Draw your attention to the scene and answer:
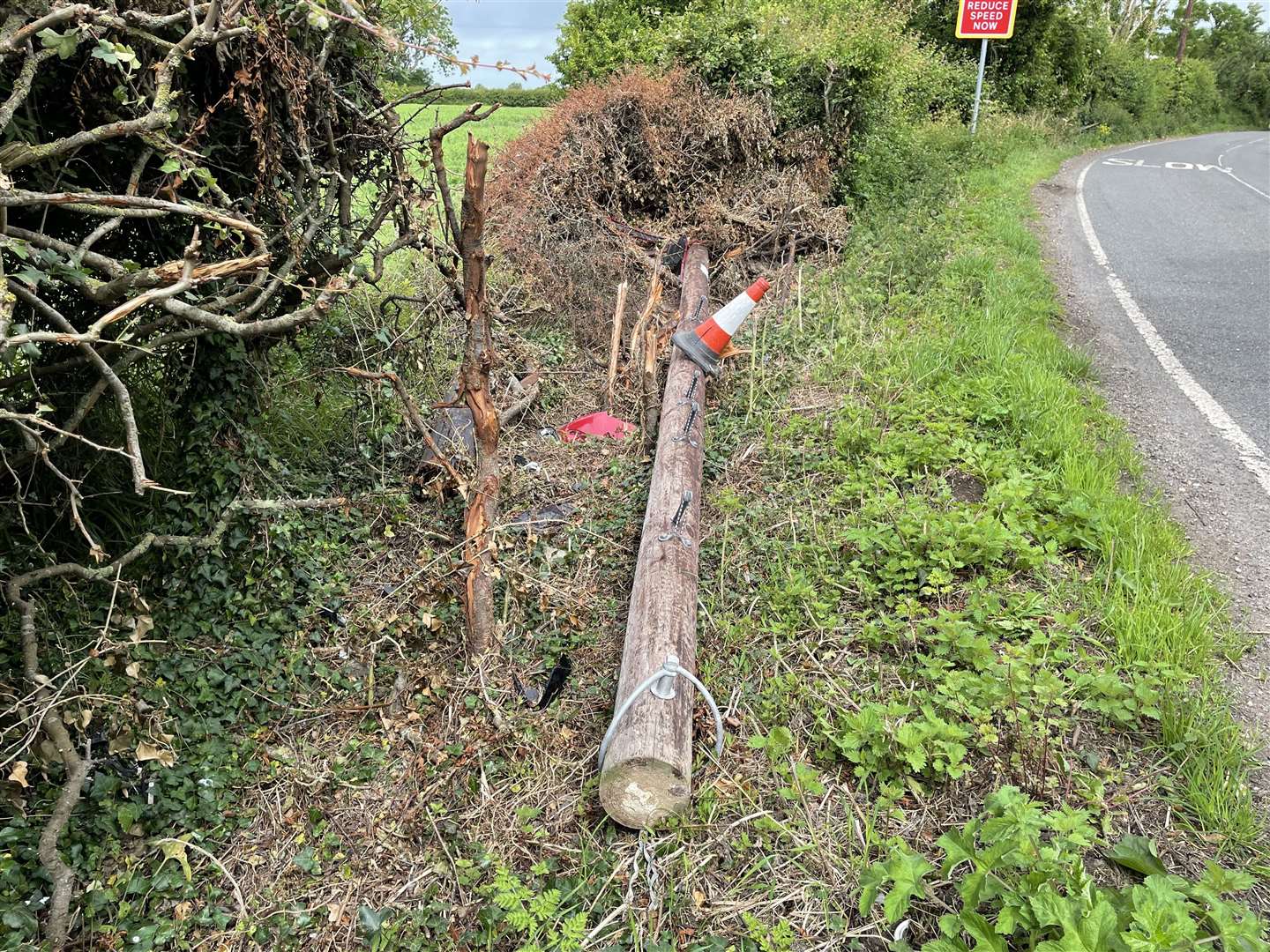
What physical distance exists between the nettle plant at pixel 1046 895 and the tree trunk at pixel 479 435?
1713 mm

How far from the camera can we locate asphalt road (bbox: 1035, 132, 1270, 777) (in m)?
3.47

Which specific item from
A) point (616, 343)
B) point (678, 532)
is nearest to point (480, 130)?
point (616, 343)

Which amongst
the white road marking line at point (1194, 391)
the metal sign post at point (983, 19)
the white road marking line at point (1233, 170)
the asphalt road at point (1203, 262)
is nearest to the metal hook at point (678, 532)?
the white road marking line at point (1194, 391)

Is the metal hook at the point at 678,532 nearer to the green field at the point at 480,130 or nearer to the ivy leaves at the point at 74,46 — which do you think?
the ivy leaves at the point at 74,46

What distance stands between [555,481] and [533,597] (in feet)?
3.60

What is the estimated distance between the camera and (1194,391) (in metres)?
4.98

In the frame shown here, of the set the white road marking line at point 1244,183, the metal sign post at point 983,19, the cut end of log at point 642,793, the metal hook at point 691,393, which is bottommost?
the cut end of log at point 642,793

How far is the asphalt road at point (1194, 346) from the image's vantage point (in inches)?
137

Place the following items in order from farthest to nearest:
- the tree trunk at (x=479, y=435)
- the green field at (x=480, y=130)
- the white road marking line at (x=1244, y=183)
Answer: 1. the white road marking line at (x=1244, y=183)
2. the green field at (x=480, y=130)
3. the tree trunk at (x=479, y=435)

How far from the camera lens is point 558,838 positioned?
2529 mm

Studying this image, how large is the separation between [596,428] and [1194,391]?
3855mm

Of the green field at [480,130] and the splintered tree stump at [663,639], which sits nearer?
the splintered tree stump at [663,639]

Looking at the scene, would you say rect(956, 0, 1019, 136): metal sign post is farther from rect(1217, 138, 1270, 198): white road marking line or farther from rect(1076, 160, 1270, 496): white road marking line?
rect(1076, 160, 1270, 496): white road marking line

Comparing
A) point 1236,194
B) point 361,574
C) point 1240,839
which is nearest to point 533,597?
point 361,574
